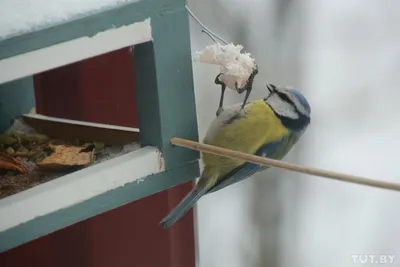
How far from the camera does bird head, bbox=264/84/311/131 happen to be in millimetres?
758

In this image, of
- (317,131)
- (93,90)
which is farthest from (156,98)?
(317,131)

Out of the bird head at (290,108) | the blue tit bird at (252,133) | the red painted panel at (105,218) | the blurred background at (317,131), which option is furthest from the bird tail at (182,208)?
the blurred background at (317,131)

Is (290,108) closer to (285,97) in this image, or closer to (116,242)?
(285,97)

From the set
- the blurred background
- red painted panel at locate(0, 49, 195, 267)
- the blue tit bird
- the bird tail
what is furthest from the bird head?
the blurred background

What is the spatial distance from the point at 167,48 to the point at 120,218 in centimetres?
44

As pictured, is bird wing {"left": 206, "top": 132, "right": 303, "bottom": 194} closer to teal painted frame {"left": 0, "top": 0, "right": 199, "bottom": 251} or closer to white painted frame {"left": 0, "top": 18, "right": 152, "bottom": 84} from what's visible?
teal painted frame {"left": 0, "top": 0, "right": 199, "bottom": 251}

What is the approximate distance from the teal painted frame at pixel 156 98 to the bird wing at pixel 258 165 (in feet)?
0.12

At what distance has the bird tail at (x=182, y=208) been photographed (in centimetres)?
72

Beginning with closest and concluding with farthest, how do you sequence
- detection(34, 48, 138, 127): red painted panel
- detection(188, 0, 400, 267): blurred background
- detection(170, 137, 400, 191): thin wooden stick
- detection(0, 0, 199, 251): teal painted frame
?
detection(170, 137, 400, 191): thin wooden stick
detection(0, 0, 199, 251): teal painted frame
detection(34, 48, 138, 127): red painted panel
detection(188, 0, 400, 267): blurred background

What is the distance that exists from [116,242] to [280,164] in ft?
1.69

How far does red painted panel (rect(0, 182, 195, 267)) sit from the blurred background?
0.19m

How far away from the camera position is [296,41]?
1.27 m

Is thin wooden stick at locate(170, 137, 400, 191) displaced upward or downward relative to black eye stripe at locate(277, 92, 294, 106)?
downward

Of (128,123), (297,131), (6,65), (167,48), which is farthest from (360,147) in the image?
(6,65)
